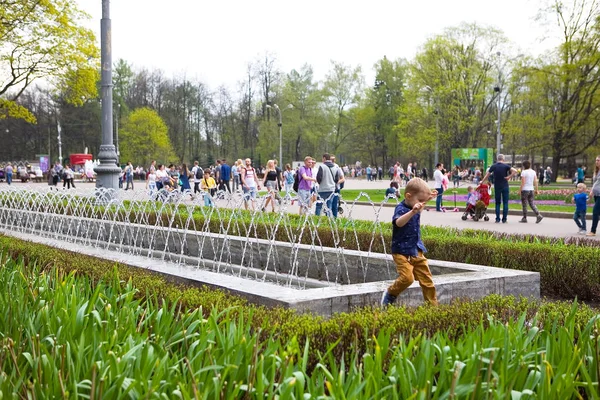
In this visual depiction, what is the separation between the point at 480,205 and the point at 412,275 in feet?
46.2

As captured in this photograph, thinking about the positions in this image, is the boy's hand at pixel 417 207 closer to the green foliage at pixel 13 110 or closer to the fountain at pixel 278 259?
the fountain at pixel 278 259

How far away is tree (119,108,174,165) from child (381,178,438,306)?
226 ft

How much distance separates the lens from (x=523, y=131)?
49.9 meters

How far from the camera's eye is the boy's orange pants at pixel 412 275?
5707 millimetres

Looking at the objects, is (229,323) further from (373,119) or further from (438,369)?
(373,119)

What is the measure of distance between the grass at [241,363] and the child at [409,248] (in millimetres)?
2072

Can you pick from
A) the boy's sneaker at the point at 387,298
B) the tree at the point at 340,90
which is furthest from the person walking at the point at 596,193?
the tree at the point at 340,90

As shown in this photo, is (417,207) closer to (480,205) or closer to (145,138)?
(480,205)

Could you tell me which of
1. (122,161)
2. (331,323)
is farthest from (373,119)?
(331,323)

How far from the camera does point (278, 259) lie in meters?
9.69

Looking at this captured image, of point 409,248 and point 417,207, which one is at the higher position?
point 417,207

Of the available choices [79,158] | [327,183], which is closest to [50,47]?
[327,183]

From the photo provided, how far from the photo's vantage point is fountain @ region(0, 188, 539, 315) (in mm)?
5641

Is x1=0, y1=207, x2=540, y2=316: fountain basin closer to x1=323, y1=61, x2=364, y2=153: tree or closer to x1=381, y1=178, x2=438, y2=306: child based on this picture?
x1=381, y1=178, x2=438, y2=306: child
